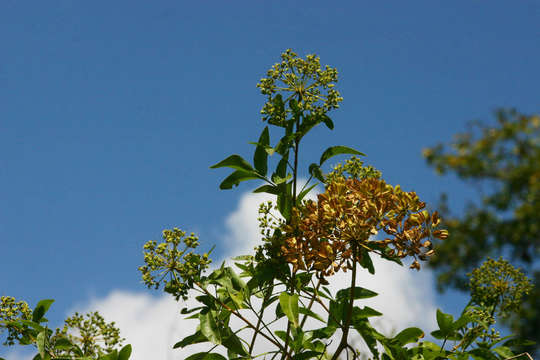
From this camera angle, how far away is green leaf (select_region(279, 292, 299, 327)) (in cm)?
217

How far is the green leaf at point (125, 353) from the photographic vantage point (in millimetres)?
2414

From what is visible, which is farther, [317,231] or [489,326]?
[489,326]

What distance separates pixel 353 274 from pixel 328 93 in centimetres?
91

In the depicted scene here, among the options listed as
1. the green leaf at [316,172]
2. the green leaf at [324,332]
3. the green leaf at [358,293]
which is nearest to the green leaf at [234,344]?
Result: the green leaf at [324,332]

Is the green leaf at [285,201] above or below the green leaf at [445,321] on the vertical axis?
above

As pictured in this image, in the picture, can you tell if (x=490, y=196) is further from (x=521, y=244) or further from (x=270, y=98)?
(x=270, y=98)

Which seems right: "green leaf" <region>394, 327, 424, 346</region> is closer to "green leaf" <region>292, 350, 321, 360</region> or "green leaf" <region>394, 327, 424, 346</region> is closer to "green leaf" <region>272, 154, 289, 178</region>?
"green leaf" <region>292, 350, 321, 360</region>

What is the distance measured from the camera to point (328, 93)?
261 cm

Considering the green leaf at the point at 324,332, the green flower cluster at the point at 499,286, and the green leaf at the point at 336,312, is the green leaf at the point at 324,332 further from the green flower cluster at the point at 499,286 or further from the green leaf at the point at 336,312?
the green flower cluster at the point at 499,286

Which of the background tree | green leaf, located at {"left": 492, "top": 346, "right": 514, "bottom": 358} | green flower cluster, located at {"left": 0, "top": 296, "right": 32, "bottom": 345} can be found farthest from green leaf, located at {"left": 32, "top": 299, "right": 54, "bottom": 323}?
the background tree

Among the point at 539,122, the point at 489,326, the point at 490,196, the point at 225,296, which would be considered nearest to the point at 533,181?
the point at 490,196

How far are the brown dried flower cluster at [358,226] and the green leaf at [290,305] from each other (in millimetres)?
125

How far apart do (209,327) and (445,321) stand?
45.5 inches

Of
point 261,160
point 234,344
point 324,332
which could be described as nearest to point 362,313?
point 324,332
